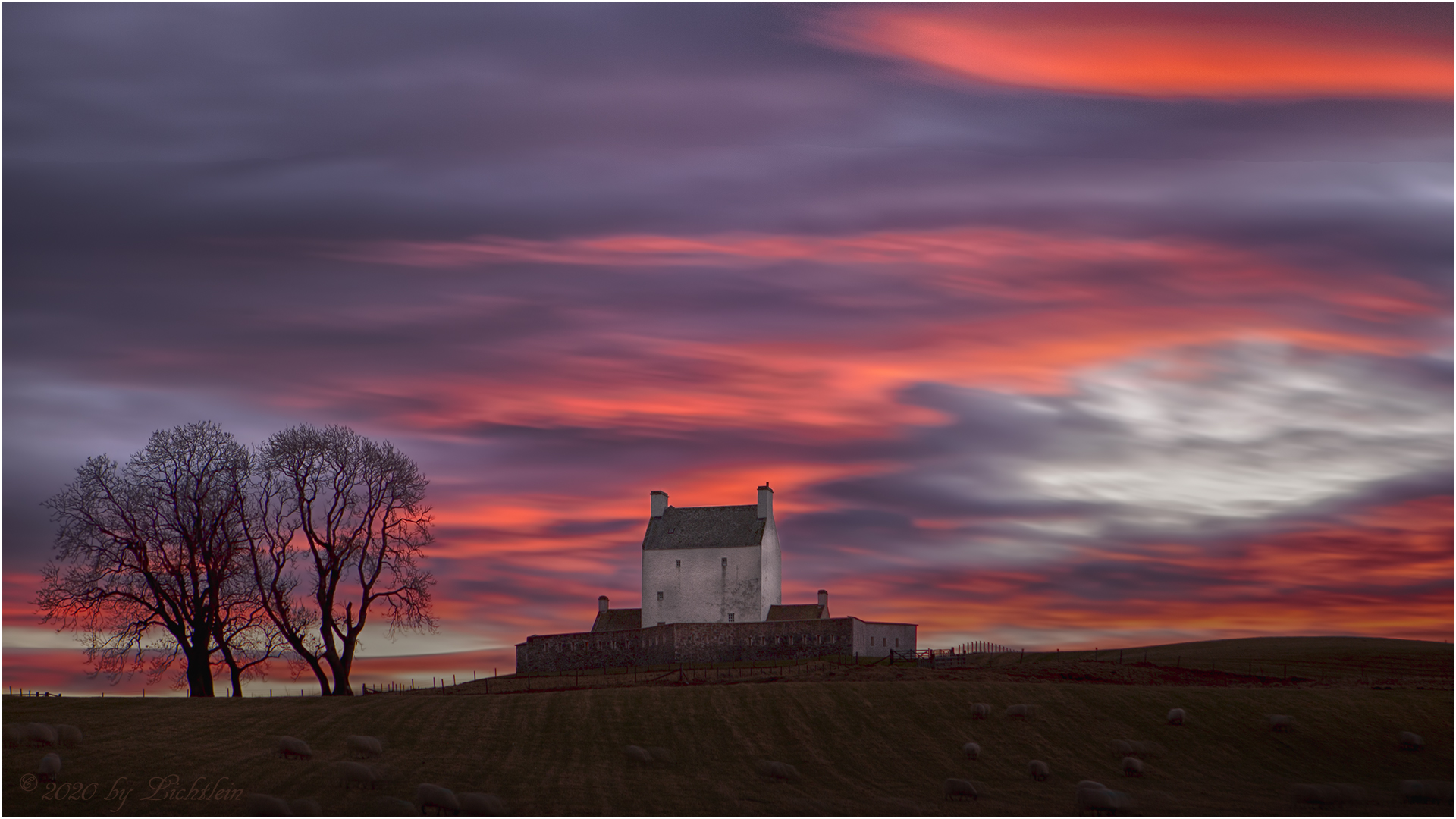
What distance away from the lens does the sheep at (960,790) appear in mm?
43312

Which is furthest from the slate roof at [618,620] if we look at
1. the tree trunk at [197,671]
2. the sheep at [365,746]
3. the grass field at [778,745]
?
the sheep at [365,746]

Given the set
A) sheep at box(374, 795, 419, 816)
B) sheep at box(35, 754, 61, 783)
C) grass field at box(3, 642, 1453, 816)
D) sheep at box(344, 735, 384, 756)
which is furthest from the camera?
sheep at box(344, 735, 384, 756)

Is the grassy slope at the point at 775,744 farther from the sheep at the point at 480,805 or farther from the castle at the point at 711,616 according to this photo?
the castle at the point at 711,616

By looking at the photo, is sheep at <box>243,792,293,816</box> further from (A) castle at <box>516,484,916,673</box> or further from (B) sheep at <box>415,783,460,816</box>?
(A) castle at <box>516,484,916,673</box>

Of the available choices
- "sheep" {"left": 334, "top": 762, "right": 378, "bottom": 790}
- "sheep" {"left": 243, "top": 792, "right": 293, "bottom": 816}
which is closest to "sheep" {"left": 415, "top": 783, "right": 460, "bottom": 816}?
"sheep" {"left": 334, "top": 762, "right": 378, "bottom": 790}

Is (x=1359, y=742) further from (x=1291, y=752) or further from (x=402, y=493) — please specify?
(x=402, y=493)

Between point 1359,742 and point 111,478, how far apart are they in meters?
55.7

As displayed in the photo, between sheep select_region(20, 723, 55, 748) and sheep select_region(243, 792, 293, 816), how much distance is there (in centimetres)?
1260

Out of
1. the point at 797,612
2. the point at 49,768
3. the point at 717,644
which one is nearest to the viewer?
the point at 49,768

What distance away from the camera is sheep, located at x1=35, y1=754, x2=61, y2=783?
136 feet

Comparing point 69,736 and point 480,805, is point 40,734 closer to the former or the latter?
point 69,736

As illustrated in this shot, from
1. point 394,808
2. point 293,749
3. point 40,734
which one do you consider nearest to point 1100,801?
point 394,808

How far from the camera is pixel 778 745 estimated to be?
2048 inches

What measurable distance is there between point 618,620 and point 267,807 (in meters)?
57.8
